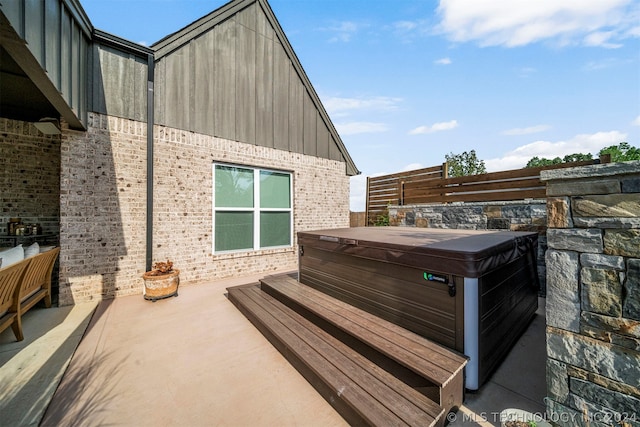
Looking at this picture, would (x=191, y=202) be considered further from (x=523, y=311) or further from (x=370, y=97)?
(x=370, y=97)

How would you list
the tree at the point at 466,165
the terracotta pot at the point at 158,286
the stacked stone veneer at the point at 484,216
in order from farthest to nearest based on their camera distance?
the tree at the point at 466,165, the stacked stone veneer at the point at 484,216, the terracotta pot at the point at 158,286

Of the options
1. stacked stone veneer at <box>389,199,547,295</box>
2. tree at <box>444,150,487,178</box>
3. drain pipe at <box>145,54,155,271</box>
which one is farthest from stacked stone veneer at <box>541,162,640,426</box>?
tree at <box>444,150,487,178</box>

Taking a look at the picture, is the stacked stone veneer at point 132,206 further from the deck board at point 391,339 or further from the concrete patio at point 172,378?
the deck board at point 391,339

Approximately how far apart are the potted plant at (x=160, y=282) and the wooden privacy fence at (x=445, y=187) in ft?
18.8

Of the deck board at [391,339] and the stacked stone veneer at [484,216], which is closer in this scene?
the deck board at [391,339]

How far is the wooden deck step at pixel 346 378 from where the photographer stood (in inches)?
61.6

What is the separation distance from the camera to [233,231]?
18.3ft

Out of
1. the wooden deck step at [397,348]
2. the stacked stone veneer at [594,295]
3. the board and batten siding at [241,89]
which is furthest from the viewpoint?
the board and batten siding at [241,89]

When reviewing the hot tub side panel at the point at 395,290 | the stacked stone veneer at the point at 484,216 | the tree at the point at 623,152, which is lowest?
the hot tub side panel at the point at 395,290

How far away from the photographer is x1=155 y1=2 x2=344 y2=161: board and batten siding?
495 centimetres

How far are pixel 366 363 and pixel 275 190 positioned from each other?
15.6ft

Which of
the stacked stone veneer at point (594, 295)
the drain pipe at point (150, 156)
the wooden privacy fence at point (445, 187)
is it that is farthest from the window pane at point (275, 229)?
the stacked stone veneer at point (594, 295)

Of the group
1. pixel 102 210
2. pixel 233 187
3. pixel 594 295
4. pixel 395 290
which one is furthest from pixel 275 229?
pixel 594 295

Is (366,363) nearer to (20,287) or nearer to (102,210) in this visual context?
(20,287)
